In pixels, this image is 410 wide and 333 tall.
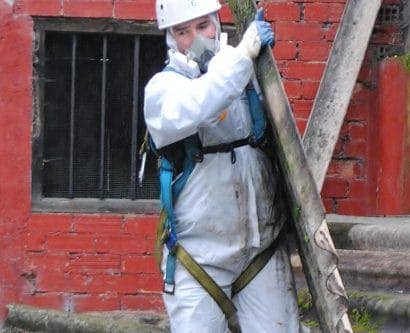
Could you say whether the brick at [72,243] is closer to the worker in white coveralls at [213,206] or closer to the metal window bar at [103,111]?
the metal window bar at [103,111]

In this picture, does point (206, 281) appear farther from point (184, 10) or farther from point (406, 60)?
point (406, 60)

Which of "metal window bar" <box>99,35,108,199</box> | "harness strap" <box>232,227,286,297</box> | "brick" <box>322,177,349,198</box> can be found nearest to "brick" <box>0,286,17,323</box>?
"metal window bar" <box>99,35,108,199</box>

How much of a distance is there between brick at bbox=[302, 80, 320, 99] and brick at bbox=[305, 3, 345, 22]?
0.35 metres

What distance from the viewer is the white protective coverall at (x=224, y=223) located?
373 cm

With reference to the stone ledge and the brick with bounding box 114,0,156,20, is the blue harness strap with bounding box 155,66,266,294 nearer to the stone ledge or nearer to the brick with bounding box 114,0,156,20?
the stone ledge

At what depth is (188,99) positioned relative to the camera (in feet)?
11.6

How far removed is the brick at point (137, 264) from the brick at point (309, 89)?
126 centimetres

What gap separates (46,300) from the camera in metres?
5.81

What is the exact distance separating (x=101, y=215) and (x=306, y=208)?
2290mm

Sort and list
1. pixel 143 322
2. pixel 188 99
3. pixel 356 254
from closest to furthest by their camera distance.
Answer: pixel 188 99 < pixel 356 254 < pixel 143 322

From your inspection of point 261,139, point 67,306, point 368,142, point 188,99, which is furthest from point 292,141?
point 67,306

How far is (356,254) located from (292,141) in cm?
115

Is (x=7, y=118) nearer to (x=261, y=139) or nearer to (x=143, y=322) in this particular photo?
(x=143, y=322)

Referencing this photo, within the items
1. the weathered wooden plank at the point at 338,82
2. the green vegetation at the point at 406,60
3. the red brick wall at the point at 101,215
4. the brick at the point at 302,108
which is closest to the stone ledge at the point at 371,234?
the weathered wooden plank at the point at 338,82
